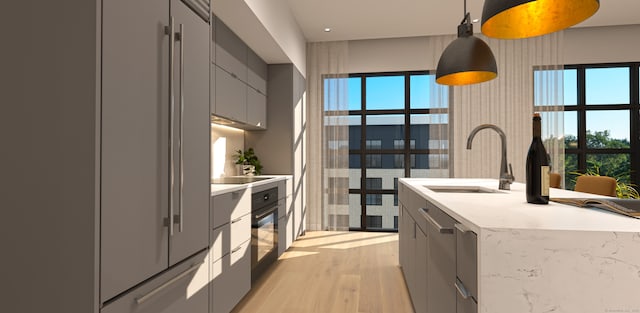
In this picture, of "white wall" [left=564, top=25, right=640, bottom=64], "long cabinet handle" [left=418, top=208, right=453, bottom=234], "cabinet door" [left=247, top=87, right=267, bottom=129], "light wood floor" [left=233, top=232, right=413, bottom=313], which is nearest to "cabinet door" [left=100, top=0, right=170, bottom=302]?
"long cabinet handle" [left=418, top=208, right=453, bottom=234]

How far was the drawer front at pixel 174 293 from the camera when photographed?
1.18 meters

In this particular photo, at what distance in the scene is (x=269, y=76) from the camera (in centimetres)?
416

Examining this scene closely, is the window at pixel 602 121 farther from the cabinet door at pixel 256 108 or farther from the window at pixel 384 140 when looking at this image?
the cabinet door at pixel 256 108

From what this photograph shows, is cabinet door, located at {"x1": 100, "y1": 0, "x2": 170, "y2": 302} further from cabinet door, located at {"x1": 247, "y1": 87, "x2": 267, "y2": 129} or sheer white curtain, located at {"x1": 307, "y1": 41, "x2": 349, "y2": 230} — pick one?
sheer white curtain, located at {"x1": 307, "y1": 41, "x2": 349, "y2": 230}

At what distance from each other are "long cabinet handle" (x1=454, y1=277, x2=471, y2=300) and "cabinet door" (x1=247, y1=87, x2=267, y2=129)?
8.95ft

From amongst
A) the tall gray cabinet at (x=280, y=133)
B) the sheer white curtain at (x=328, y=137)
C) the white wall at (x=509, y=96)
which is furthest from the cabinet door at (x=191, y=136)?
the white wall at (x=509, y=96)

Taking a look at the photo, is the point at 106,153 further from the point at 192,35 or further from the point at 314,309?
the point at 314,309

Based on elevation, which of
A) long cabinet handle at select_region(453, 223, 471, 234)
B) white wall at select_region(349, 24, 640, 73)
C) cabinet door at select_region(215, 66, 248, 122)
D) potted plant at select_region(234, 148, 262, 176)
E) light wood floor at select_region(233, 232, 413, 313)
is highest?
Result: white wall at select_region(349, 24, 640, 73)

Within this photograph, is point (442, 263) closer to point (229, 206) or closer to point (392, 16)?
point (229, 206)

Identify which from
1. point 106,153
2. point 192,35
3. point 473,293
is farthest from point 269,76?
point 473,293

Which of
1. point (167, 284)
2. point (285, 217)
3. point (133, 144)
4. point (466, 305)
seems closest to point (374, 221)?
point (285, 217)

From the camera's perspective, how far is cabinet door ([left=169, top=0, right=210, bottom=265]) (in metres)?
1.43

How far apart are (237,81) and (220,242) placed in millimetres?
1625

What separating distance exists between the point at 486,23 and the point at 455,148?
342 centimetres
